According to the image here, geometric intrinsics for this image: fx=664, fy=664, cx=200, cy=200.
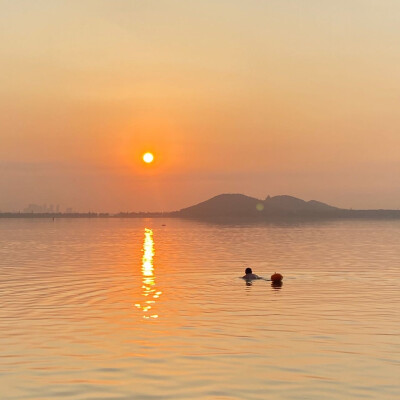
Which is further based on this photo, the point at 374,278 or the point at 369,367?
the point at 374,278

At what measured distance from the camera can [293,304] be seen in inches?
1438

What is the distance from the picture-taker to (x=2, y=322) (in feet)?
98.6

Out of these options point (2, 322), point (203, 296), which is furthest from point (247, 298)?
point (2, 322)

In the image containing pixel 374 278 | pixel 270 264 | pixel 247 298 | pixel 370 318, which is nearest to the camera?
pixel 370 318

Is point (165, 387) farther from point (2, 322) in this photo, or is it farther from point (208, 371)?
point (2, 322)

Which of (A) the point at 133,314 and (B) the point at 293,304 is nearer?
(A) the point at 133,314

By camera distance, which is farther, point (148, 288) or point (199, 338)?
point (148, 288)

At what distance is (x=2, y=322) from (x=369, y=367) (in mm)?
16839

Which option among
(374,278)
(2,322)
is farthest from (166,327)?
(374,278)

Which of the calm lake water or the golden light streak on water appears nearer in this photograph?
the calm lake water

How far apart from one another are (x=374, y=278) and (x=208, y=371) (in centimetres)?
3479

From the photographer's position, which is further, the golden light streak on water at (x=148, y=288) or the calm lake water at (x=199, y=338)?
the golden light streak on water at (x=148, y=288)

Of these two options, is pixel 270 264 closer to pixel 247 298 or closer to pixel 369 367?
pixel 247 298

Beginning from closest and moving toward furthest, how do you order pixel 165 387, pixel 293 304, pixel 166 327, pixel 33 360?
pixel 165 387, pixel 33 360, pixel 166 327, pixel 293 304
